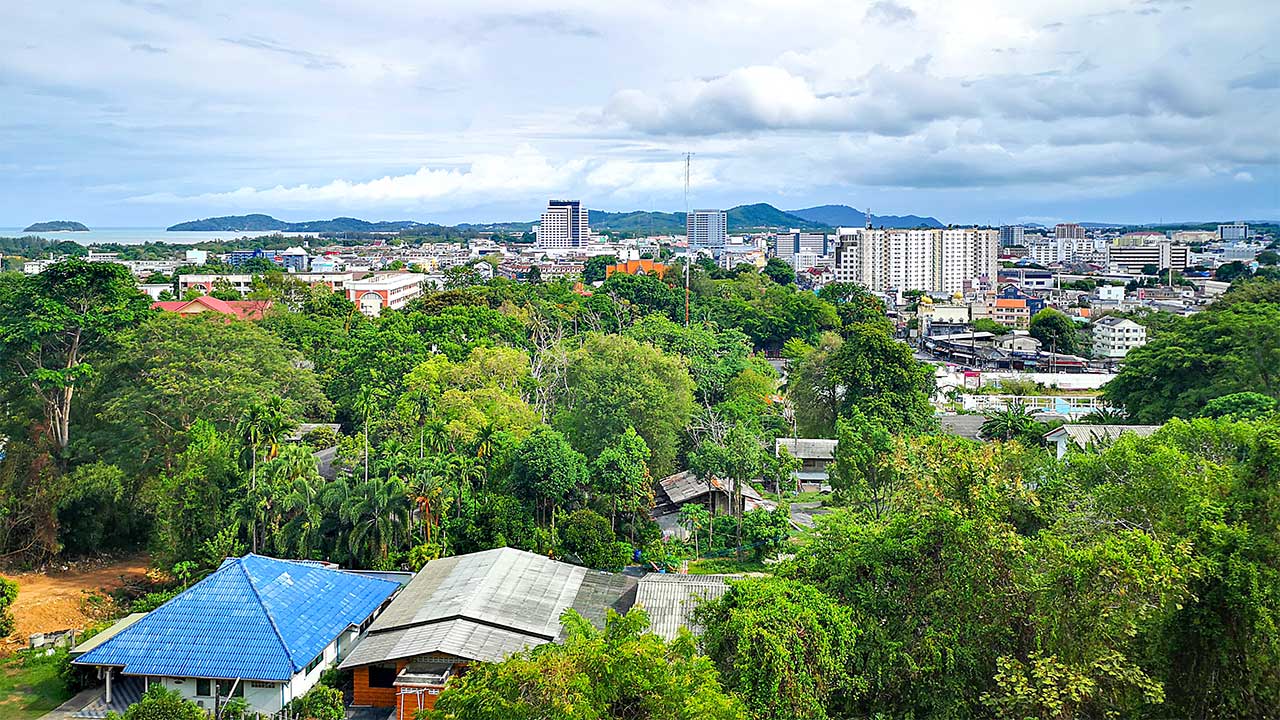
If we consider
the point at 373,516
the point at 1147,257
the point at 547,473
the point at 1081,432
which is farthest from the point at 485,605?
the point at 1147,257

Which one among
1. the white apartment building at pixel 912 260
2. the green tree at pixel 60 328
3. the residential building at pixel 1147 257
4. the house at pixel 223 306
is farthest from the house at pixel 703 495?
the residential building at pixel 1147 257

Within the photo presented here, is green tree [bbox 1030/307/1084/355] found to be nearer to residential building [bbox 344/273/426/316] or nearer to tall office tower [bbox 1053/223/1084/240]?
residential building [bbox 344/273/426/316]

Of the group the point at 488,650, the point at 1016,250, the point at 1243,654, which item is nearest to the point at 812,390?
the point at 488,650

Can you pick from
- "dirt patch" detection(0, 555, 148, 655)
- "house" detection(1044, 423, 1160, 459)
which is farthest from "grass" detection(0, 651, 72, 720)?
"house" detection(1044, 423, 1160, 459)

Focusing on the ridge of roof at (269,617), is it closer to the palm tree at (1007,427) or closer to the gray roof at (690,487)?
the gray roof at (690,487)

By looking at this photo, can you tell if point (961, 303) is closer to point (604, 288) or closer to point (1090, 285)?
point (1090, 285)

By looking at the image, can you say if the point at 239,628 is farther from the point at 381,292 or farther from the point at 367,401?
the point at 381,292
